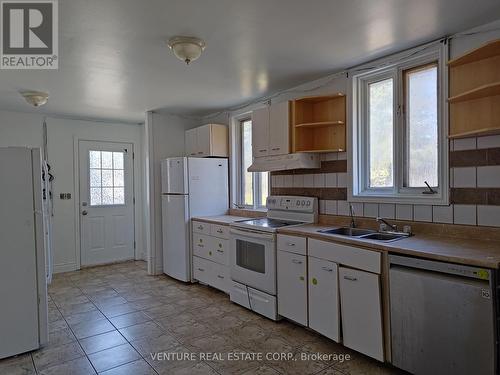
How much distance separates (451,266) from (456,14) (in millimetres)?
1550

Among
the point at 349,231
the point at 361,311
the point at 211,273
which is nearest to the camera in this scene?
the point at 361,311

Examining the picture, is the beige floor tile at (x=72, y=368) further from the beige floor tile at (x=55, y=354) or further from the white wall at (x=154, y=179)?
the white wall at (x=154, y=179)

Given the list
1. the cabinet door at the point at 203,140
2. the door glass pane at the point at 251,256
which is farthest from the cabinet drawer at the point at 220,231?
the cabinet door at the point at 203,140

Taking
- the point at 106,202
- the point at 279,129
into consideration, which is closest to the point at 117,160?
the point at 106,202

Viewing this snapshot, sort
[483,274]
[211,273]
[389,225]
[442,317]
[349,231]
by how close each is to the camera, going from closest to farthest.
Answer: [483,274], [442,317], [389,225], [349,231], [211,273]

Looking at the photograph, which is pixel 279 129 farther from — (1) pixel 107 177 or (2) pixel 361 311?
(1) pixel 107 177

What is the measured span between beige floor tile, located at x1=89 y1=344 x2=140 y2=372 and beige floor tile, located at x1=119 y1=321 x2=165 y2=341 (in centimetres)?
18

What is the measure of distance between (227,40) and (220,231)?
2.12 meters

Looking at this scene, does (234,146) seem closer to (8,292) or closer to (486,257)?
(8,292)

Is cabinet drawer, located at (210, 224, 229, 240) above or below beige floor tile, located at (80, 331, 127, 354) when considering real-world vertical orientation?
above

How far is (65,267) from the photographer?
16.0 feet

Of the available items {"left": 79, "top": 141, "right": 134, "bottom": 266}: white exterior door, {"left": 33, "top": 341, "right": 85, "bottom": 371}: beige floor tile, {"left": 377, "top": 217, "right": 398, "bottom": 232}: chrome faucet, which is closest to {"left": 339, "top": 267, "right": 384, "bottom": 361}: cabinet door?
{"left": 377, "top": 217, "right": 398, "bottom": 232}: chrome faucet

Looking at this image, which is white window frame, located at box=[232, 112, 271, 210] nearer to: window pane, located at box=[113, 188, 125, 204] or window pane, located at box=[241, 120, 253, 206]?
window pane, located at box=[241, 120, 253, 206]

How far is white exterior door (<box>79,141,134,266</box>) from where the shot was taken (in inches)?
199
